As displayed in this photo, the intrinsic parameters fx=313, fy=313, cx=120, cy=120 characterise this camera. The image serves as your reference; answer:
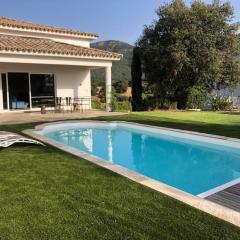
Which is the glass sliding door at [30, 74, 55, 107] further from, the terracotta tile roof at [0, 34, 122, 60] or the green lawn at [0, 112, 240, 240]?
the green lawn at [0, 112, 240, 240]

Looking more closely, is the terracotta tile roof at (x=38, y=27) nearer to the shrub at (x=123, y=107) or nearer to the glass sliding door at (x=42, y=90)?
the glass sliding door at (x=42, y=90)

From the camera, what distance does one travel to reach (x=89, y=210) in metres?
4.89

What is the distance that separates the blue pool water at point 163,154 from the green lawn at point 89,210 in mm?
2295

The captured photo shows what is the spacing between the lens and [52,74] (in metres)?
21.6

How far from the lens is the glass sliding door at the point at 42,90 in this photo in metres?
20.9

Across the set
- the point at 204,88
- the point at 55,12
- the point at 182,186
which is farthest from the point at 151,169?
the point at 55,12

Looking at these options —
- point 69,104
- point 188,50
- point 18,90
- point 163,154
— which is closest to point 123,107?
point 69,104

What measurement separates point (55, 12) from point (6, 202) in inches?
1228

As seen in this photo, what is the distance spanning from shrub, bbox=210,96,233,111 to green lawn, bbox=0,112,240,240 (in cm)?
2019

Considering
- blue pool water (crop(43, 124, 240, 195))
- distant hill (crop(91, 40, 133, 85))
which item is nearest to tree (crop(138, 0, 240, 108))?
blue pool water (crop(43, 124, 240, 195))

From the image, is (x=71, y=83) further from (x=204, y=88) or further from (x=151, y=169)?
(x=151, y=169)

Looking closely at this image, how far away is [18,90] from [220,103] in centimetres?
1551

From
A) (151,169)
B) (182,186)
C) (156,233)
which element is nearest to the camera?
(156,233)

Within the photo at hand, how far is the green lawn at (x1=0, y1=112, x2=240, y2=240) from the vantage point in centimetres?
419
